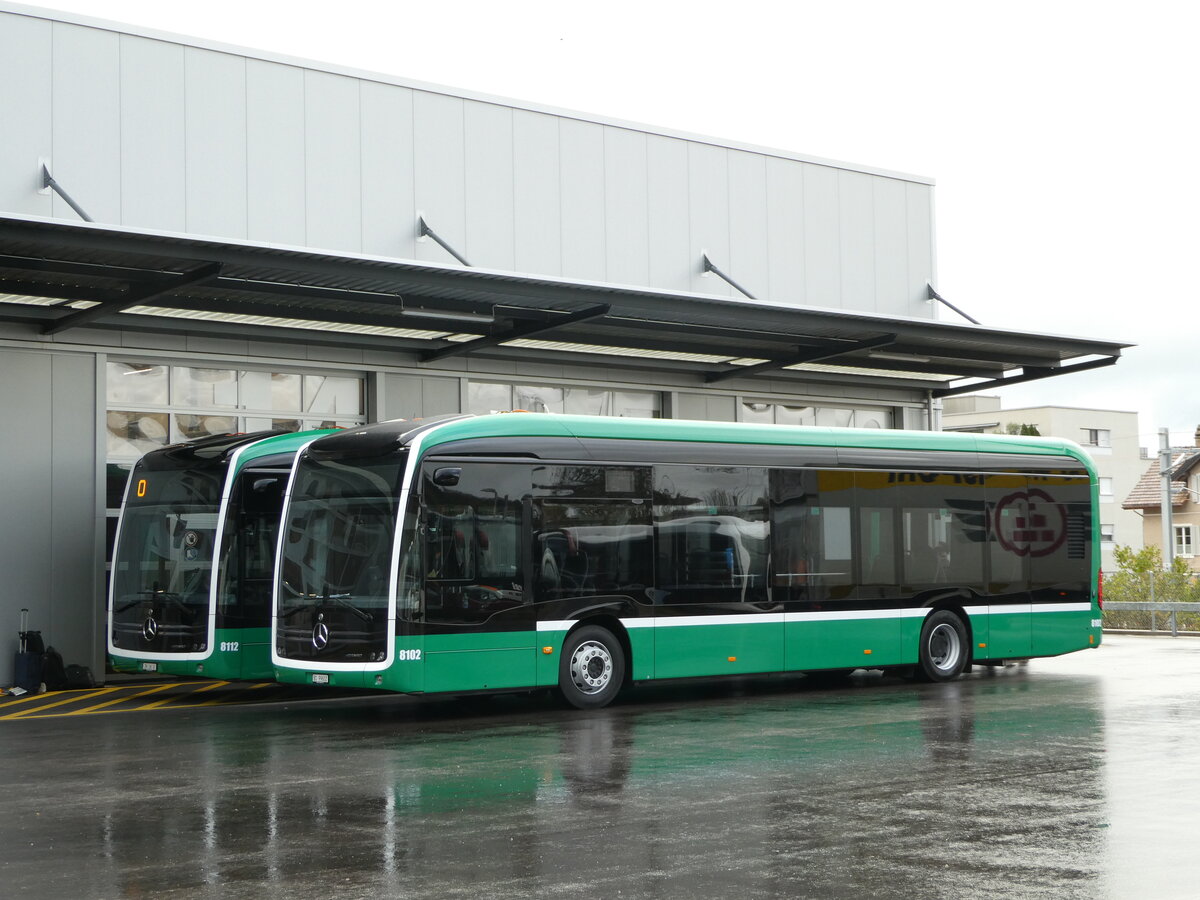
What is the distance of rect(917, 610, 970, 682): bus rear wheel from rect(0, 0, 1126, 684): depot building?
4.75m

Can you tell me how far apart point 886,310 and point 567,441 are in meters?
14.0

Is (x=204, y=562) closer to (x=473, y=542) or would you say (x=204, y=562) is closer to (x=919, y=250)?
(x=473, y=542)

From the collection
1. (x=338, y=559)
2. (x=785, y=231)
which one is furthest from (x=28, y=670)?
(x=785, y=231)

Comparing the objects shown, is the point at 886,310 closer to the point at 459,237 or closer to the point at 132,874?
the point at 459,237

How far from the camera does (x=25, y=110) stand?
1847 cm

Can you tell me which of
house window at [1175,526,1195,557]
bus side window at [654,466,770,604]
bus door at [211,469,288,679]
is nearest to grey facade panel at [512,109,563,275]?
bus door at [211,469,288,679]

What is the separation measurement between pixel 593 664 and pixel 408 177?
368 inches

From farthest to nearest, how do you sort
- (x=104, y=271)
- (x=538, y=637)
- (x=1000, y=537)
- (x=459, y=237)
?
(x=459, y=237), (x=1000, y=537), (x=104, y=271), (x=538, y=637)

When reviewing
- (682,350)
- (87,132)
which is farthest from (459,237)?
(87,132)

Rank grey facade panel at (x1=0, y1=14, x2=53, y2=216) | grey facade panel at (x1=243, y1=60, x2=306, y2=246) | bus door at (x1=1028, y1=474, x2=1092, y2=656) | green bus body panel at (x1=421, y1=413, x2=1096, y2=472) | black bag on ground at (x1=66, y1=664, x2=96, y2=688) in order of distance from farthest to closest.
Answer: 1. grey facade panel at (x1=243, y1=60, x2=306, y2=246)
2. bus door at (x1=1028, y1=474, x2=1092, y2=656)
3. black bag on ground at (x1=66, y1=664, x2=96, y2=688)
4. grey facade panel at (x1=0, y1=14, x2=53, y2=216)
5. green bus body panel at (x1=421, y1=413, x2=1096, y2=472)

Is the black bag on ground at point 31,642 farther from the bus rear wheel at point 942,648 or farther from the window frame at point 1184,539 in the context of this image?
the window frame at point 1184,539

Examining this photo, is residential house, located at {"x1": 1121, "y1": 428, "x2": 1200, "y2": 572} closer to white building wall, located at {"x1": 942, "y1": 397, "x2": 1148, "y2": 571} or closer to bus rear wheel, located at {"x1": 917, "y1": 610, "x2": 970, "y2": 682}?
white building wall, located at {"x1": 942, "y1": 397, "x2": 1148, "y2": 571}

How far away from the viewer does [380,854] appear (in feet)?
25.6

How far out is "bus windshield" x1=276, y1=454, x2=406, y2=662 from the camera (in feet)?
46.9
